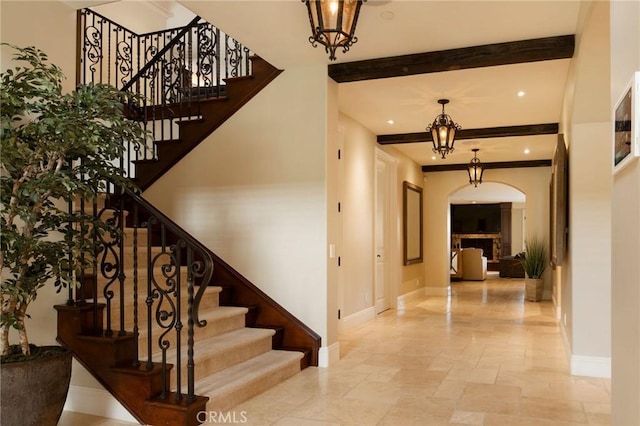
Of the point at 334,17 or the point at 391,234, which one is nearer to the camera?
the point at 334,17

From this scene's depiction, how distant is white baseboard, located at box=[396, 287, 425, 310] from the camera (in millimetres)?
8887

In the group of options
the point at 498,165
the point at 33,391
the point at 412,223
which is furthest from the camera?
the point at 498,165

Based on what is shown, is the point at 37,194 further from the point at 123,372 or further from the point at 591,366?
the point at 591,366

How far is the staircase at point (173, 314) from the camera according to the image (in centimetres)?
327

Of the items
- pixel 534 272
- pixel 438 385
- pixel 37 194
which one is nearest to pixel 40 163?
pixel 37 194

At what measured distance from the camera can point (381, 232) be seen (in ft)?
27.3

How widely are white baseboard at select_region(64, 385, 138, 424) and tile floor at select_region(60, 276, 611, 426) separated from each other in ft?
0.23

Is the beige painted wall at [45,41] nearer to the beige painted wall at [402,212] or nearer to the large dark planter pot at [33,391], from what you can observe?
the large dark planter pot at [33,391]

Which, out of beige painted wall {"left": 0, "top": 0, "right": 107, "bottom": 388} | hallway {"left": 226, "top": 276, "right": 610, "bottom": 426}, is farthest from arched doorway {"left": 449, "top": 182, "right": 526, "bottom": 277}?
beige painted wall {"left": 0, "top": 0, "right": 107, "bottom": 388}

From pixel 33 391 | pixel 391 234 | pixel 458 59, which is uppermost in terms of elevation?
pixel 458 59

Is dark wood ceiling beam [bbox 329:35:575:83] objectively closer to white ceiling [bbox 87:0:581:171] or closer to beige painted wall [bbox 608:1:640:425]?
white ceiling [bbox 87:0:581:171]

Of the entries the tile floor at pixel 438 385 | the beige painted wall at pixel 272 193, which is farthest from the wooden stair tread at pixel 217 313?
the tile floor at pixel 438 385

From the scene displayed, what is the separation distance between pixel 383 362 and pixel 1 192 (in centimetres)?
353

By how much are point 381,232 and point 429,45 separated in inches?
171
